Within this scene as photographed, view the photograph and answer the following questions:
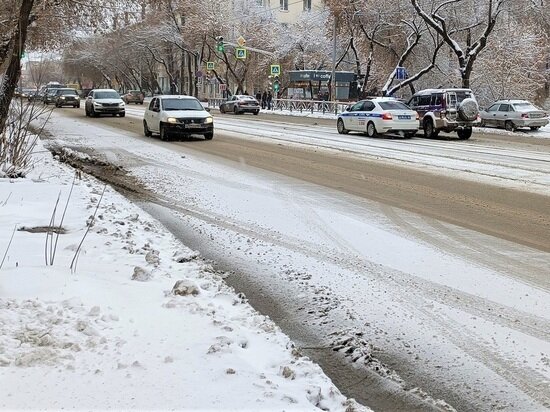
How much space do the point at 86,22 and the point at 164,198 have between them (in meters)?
11.6

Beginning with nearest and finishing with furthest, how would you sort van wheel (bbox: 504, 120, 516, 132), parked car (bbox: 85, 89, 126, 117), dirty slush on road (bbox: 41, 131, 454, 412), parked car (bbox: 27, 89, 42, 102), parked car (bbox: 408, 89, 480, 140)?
dirty slush on road (bbox: 41, 131, 454, 412), parked car (bbox: 27, 89, 42, 102), parked car (bbox: 408, 89, 480, 140), van wheel (bbox: 504, 120, 516, 132), parked car (bbox: 85, 89, 126, 117)

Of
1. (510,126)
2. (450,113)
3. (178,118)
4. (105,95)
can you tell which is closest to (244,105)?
(105,95)

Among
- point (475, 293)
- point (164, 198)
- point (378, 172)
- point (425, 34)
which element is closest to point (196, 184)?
point (164, 198)

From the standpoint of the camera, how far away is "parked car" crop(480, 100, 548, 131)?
28.4 meters

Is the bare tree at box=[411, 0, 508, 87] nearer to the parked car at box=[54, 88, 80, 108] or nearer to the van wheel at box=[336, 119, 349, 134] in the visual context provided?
the van wheel at box=[336, 119, 349, 134]

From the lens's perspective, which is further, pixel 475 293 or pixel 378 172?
pixel 378 172

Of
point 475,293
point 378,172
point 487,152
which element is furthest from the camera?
point 487,152

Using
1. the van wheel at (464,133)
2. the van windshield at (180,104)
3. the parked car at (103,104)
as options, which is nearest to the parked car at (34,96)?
the van windshield at (180,104)

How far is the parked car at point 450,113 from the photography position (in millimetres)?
22797

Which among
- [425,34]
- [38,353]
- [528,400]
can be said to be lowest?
[528,400]

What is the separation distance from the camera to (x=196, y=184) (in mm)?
11430

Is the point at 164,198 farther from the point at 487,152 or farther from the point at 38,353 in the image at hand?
the point at 487,152

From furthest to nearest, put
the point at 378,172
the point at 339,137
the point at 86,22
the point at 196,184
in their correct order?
the point at 339,137 → the point at 86,22 → the point at 378,172 → the point at 196,184

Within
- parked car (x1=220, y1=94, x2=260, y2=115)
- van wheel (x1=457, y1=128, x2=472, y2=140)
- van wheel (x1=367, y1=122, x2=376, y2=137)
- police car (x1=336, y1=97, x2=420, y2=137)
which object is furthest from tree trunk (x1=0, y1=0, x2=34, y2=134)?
parked car (x1=220, y1=94, x2=260, y2=115)
